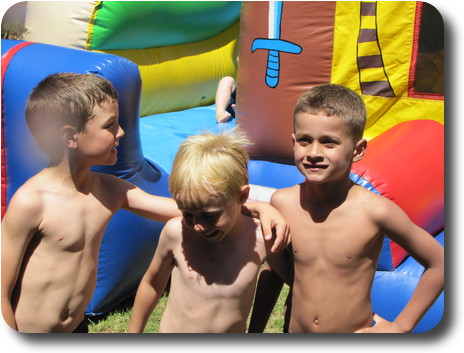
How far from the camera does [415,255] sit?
1.72m

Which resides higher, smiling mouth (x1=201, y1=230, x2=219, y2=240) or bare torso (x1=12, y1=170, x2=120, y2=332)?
smiling mouth (x1=201, y1=230, x2=219, y2=240)

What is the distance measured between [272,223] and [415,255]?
16.8 inches

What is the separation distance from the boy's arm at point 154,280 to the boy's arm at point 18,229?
35cm

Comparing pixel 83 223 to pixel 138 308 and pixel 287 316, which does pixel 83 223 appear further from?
pixel 287 316

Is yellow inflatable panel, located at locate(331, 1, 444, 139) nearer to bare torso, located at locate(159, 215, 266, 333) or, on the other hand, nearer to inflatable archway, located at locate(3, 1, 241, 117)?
inflatable archway, located at locate(3, 1, 241, 117)

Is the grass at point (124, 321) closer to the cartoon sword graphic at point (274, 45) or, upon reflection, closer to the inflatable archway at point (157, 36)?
the cartoon sword graphic at point (274, 45)

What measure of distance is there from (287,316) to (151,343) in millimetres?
434

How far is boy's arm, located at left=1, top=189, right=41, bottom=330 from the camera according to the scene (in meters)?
1.68

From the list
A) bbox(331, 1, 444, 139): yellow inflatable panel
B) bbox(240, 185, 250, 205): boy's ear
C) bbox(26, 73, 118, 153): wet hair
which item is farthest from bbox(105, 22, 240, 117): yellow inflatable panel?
bbox(240, 185, 250, 205): boy's ear

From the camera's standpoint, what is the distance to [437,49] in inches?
109

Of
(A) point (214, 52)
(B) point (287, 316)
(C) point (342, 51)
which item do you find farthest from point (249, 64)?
(B) point (287, 316)

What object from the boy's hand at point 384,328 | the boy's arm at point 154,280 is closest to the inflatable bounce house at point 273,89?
the boy's hand at point 384,328

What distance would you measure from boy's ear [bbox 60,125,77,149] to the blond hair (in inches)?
14.2

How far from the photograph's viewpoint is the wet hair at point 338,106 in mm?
1690
